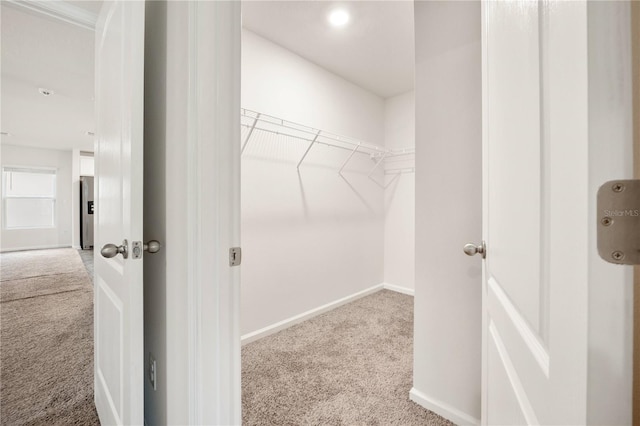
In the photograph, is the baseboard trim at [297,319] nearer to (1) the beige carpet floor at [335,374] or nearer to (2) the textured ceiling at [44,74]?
(1) the beige carpet floor at [335,374]

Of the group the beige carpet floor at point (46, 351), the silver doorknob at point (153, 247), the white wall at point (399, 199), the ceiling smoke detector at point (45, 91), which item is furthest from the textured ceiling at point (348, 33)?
the ceiling smoke detector at point (45, 91)

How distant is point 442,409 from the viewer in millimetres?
1411

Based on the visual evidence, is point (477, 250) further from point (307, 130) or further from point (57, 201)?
point (57, 201)

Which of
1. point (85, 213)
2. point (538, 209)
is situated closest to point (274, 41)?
point (538, 209)

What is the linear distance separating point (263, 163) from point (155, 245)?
1.42 m

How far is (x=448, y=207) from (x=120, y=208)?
1381mm

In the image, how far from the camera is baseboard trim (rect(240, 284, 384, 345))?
7.28ft

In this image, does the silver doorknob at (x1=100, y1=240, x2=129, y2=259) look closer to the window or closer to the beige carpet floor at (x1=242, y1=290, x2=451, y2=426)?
the beige carpet floor at (x1=242, y1=290, x2=451, y2=426)

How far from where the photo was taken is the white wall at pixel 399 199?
3.31m

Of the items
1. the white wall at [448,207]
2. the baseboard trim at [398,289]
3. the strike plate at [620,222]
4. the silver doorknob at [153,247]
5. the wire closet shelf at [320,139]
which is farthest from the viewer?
the baseboard trim at [398,289]

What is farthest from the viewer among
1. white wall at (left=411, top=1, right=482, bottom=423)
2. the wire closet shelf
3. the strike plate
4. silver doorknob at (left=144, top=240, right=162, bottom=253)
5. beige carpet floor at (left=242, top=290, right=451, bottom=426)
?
the wire closet shelf

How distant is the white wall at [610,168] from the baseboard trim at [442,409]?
136 cm

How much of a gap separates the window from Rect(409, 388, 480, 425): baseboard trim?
28.8ft

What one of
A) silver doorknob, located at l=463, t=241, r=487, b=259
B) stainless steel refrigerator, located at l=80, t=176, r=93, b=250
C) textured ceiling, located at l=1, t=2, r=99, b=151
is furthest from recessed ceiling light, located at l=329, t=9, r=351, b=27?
stainless steel refrigerator, located at l=80, t=176, r=93, b=250
